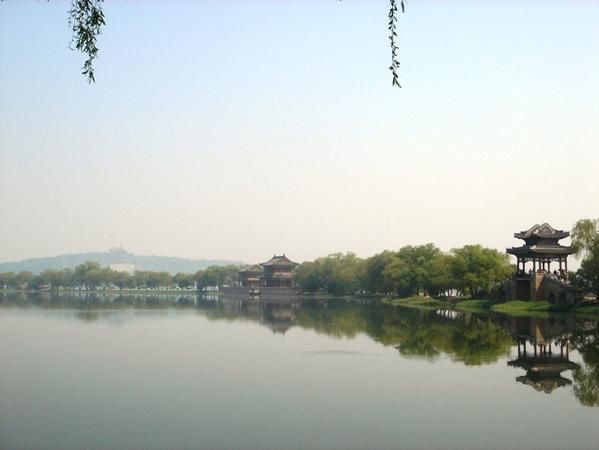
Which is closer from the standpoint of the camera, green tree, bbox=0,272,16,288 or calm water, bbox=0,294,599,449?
calm water, bbox=0,294,599,449

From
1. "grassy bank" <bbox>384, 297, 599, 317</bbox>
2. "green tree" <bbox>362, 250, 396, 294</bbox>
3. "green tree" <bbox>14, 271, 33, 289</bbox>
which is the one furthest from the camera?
"green tree" <bbox>14, 271, 33, 289</bbox>

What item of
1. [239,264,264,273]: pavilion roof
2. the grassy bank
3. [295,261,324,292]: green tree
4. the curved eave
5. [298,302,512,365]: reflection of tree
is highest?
the curved eave

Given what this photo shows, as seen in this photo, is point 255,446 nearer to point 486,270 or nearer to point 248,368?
point 248,368

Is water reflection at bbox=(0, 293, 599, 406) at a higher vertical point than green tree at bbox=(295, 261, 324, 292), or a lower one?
lower

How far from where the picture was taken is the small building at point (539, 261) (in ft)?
168

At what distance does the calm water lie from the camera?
12.8m

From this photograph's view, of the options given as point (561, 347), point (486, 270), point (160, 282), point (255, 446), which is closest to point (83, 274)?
point (160, 282)

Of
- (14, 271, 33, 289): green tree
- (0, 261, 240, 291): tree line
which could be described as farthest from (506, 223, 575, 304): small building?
(14, 271, 33, 289): green tree

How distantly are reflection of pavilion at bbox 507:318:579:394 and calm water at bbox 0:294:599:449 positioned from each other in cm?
8

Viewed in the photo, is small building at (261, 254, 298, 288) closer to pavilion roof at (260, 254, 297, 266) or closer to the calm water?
pavilion roof at (260, 254, 297, 266)

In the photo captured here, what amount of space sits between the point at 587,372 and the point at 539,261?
3474cm

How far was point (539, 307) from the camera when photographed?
48469 millimetres

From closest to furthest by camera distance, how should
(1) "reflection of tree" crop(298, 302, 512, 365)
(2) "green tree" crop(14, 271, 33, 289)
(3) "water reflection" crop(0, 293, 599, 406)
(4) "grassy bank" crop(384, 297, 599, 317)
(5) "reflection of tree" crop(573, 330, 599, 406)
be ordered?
(5) "reflection of tree" crop(573, 330, 599, 406) < (3) "water reflection" crop(0, 293, 599, 406) < (1) "reflection of tree" crop(298, 302, 512, 365) < (4) "grassy bank" crop(384, 297, 599, 317) < (2) "green tree" crop(14, 271, 33, 289)

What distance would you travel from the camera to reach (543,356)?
24.7 meters
